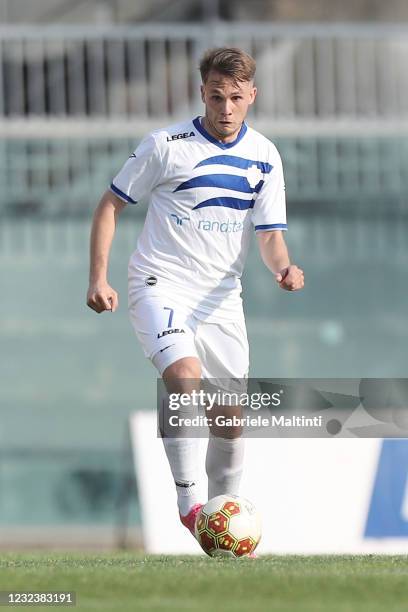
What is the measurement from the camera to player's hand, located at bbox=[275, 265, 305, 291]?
7.75m

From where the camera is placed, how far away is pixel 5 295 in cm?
1770

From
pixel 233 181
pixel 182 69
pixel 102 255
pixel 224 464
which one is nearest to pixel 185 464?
pixel 224 464

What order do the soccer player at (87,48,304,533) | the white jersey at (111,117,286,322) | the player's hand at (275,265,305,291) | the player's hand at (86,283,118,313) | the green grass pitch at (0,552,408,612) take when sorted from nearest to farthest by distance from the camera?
1. the green grass pitch at (0,552,408,612)
2. the player's hand at (86,283,118,313)
3. the player's hand at (275,265,305,291)
4. the soccer player at (87,48,304,533)
5. the white jersey at (111,117,286,322)

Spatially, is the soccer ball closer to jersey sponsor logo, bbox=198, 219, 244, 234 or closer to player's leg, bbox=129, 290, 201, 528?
player's leg, bbox=129, 290, 201, 528

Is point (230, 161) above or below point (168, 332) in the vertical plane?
above

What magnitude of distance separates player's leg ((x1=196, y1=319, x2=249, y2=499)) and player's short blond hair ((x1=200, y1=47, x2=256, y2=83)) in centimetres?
124

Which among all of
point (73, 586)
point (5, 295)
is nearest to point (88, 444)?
point (5, 295)

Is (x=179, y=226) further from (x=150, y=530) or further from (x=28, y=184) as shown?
(x=28, y=184)

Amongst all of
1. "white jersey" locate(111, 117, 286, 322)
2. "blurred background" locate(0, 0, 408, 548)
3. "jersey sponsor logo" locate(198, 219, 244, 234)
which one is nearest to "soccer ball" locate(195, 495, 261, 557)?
"white jersey" locate(111, 117, 286, 322)

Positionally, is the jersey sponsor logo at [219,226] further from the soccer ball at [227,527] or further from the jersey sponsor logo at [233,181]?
the soccer ball at [227,527]

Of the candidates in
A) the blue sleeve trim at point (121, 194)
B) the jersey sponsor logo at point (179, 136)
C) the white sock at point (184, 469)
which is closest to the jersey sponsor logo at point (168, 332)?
the white sock at point (184, 469)

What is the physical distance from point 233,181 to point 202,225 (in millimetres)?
273

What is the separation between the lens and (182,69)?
18.2m

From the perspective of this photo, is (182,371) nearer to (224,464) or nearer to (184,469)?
(184,469)
